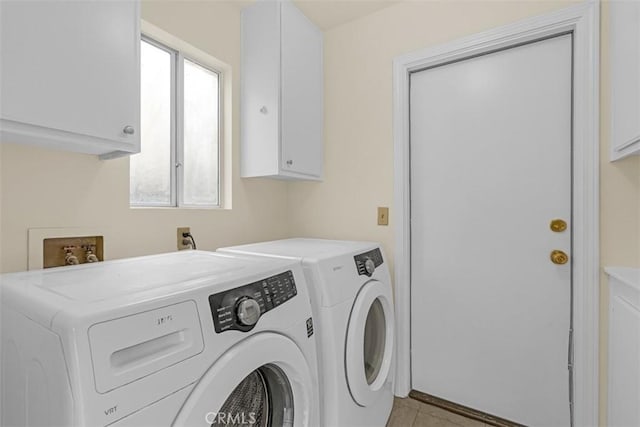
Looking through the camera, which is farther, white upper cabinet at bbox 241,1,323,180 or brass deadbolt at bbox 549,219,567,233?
white upper cabinet at bbox 241,1,323,180

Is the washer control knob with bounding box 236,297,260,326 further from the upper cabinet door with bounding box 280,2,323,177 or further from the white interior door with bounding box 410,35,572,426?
the white interior door with bounding box 410,35,572,426

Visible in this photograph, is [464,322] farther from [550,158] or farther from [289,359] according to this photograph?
[289,359]

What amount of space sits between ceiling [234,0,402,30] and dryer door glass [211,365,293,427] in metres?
2.00

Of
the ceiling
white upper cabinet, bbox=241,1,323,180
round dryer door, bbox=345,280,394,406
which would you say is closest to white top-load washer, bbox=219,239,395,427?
round dryer door, bbox=345,280,394,406

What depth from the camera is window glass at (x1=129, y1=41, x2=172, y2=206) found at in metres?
1.50

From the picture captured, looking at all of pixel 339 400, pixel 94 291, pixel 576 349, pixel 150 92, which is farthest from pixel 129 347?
pixel 576 349

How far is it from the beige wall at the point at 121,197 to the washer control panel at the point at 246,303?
2.75 ft

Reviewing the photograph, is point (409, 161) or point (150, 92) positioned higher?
point (150, 92)

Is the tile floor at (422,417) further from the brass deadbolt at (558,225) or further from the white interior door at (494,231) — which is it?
the brass deadbolt at (558,225)

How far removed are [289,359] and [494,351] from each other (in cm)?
137

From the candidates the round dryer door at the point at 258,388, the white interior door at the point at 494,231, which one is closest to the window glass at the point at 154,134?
the round dryer door at the point at 258,388

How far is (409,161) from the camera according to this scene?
6.31ft

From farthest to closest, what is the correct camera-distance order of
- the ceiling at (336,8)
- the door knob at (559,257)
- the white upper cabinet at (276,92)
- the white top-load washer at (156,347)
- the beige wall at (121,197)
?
1. the ceiling at (336,8)
2. the white upper cabinet at (276,92)
3. the door knob at (559,257)
4. the beige wall at (121,197)
5. the white top-load washer at (156,347)

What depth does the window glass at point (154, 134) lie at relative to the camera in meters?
1.50
